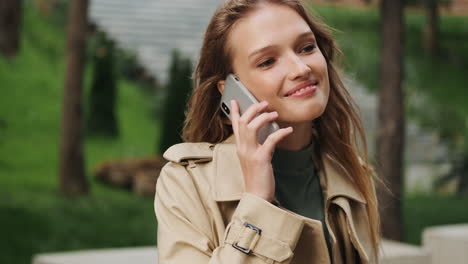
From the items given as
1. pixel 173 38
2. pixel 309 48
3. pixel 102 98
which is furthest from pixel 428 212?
pixel 309 48

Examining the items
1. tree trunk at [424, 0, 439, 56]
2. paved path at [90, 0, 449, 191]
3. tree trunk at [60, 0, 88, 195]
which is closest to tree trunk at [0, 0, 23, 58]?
paved path at [90, 0, 449, 191]

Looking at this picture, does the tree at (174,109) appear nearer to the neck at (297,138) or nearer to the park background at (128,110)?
the park background at (128,110)

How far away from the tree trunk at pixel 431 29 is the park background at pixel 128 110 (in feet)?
0.20

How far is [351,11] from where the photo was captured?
14281 millimetres

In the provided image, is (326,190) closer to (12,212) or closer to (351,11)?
(12,212)

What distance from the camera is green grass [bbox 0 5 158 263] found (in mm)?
7547

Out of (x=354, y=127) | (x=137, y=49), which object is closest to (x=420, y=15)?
(x=137, y=49)

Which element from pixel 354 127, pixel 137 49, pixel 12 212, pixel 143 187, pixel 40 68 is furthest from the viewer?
pixel 137 49

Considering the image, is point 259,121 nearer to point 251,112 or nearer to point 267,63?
point 251,112

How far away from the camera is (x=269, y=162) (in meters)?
1.78

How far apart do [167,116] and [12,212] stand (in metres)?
3.06

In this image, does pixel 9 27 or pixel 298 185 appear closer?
pixel 298 185

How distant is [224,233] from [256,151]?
219 mm

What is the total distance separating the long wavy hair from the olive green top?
0.10m
